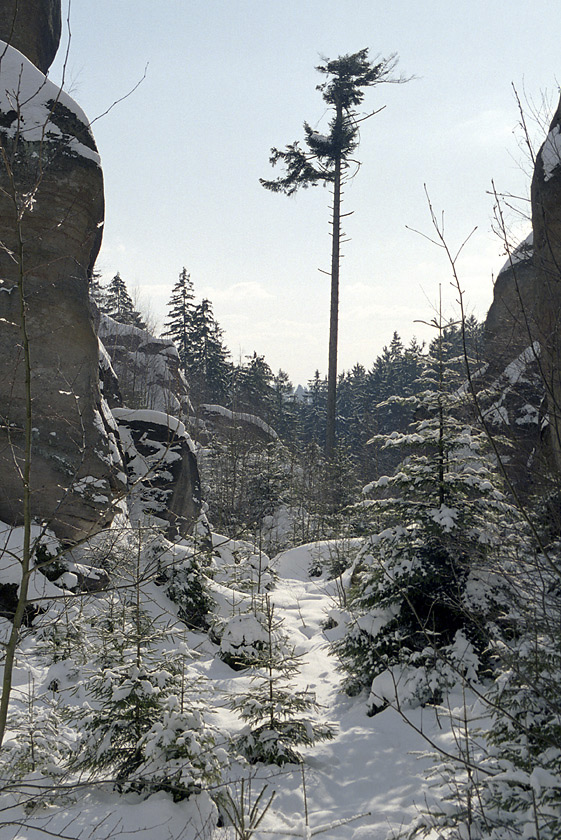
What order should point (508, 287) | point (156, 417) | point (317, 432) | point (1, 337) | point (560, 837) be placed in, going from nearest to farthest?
point (560, 837) → point (1, 337) → point (156, 417) → point (508, 287) → point (317, 432)

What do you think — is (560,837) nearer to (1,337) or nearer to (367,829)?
(367,829)

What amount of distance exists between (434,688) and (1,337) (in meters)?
8.07

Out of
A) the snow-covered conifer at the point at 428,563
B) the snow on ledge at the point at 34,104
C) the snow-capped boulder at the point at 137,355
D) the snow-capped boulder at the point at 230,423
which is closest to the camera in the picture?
the snow-covered conifer at the point at 428,563

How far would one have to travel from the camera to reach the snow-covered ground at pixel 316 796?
373 cm

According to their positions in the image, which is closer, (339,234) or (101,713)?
(101,713)

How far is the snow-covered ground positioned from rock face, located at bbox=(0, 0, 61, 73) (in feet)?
46.2

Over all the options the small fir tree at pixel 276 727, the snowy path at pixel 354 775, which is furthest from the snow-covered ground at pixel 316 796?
the small fir tree at pixel 276 727

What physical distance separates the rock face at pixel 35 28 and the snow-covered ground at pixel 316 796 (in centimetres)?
1409

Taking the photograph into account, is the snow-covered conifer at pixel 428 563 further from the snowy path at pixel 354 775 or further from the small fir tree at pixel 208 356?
the small fir tree at pixel 208 356

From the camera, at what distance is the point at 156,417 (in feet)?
47.2

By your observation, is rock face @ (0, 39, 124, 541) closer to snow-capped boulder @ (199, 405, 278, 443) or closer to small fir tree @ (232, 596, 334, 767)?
small fir tree @ (232, 596, 334, 767)

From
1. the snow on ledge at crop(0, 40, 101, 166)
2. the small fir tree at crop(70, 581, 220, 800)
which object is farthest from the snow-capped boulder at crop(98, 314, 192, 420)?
the small fir tree at crop(70, 581, 220, 800)

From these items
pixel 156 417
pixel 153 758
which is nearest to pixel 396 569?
pixel 153 758

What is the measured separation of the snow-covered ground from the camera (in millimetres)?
3732
